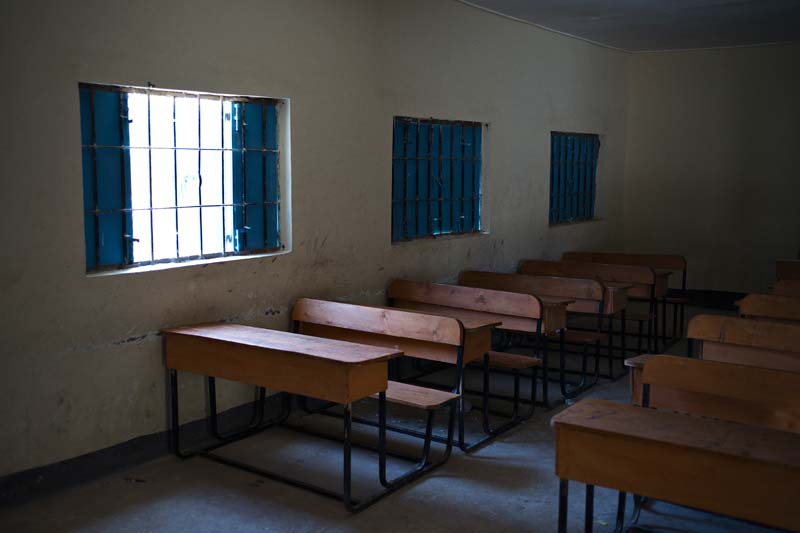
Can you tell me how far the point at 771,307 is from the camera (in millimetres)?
4918

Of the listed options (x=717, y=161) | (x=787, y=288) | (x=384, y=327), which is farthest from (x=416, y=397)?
(x=717, y=161)

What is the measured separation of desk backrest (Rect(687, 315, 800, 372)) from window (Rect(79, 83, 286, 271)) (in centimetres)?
247

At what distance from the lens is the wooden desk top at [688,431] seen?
8.46 feet

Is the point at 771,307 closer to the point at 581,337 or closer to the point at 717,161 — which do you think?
the point at 581,337

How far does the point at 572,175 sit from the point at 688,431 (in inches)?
231

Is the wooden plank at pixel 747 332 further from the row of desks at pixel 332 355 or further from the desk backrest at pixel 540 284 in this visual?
the desk backrest at pixel 540 284

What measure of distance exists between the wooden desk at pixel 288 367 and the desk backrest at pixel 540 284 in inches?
86.8

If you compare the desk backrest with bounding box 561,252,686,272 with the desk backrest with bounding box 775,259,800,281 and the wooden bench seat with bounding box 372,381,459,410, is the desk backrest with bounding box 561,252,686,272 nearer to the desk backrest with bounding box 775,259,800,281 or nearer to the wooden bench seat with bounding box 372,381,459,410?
the desk backrest with bounding box 775,259,800,281

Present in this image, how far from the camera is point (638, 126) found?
9398 millimetres

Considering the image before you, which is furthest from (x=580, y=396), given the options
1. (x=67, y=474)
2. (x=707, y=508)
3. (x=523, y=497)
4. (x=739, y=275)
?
(x=739, y=275)

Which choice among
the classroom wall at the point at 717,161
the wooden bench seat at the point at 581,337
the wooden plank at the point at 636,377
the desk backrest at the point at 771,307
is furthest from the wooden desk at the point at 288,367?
the classroom wall at the point at 717,161

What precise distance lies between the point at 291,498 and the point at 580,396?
246cm

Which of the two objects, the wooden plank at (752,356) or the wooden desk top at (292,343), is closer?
the wooden desk top at (292,343)

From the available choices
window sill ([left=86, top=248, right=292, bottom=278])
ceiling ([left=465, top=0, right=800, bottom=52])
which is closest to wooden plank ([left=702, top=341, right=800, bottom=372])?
window sill ([left=86, top=248, right=292, bottom=278])
